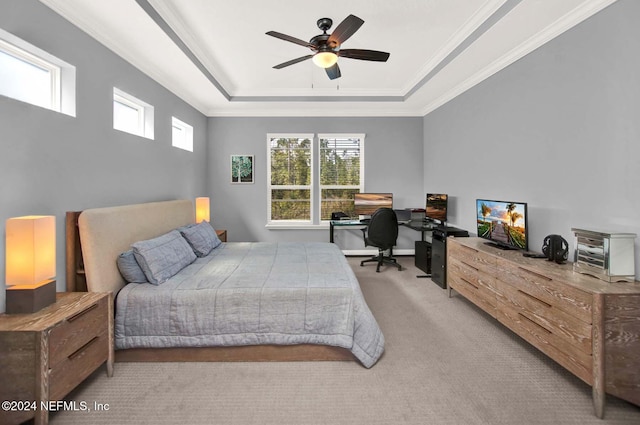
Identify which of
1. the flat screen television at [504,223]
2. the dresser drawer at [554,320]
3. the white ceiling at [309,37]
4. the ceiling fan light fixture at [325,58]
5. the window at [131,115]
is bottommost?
the dresser drawer at [554,320]

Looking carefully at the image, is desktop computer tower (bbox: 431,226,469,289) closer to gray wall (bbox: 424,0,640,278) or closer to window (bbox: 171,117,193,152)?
gray wall (bbox: 424,0,640,278)

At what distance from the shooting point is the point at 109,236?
2.26 meters

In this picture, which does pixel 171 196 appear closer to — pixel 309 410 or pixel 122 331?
pixel 122 331

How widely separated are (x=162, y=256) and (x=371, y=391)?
1968 mm

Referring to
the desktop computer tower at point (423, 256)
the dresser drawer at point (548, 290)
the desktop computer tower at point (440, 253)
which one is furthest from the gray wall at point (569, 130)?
the desktop computer tower at point (423, 256)

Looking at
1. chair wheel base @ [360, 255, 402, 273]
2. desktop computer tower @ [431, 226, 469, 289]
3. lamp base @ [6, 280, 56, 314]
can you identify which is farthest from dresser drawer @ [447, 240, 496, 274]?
lamp base @ [6, 280, 56, 314]

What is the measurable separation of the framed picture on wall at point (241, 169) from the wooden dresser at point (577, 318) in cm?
406

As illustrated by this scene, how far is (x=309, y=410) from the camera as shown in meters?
1.67

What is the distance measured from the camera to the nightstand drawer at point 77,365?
148 centimetres

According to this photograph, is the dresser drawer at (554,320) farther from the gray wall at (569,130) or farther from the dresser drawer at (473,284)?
the gray wall at (569,130)

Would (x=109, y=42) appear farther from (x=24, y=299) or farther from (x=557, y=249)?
(x=557, y=249)

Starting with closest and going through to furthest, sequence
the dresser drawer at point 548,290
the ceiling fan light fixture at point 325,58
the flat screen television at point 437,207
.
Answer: the dresser drawer at point 548,290
the ceiling fan light fixture at point 325,58
the flat screen television at point 437,207

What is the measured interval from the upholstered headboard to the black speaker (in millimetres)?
3514

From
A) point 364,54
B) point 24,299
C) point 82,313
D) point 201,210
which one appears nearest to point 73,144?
point 24,299
